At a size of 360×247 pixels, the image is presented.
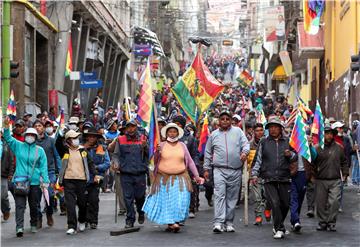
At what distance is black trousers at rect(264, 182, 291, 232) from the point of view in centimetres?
1173

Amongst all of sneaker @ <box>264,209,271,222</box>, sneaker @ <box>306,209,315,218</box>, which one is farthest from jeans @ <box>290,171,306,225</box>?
sneaker @ <box>306,209,315,218</box>

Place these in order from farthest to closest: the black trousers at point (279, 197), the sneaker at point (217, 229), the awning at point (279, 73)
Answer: the awning at point (279, 73)
the sneaker at point (217, 229)
the black trousers at point (279, 197)

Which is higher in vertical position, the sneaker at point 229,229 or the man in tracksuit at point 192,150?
the man in tracksuit at point 192,150

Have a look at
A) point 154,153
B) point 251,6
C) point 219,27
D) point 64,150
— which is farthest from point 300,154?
point 219,27

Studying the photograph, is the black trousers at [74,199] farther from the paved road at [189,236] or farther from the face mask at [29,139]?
the face mask at [29,139]

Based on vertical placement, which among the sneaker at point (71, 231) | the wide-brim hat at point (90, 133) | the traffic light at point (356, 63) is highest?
the traffic light at point (356, 63)

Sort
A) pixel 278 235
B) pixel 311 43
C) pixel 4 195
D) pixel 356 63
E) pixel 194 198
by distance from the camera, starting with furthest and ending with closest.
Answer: pixel 311 43, pixel 356 63, pixel 194 198, pixel 4 195, pixel 278 235

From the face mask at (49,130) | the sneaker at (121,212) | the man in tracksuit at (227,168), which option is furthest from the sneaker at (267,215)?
the face mask at (49,130)

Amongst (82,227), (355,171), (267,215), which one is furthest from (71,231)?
(355,171)

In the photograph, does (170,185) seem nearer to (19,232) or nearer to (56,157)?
(19,232)

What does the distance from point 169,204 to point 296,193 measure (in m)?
1.86

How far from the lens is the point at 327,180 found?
41.2 ft

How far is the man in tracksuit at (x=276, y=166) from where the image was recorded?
11.8 metres

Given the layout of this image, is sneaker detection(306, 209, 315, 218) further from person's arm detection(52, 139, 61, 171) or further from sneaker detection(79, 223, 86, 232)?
person's arm detection(52, 139, 61, 171)
